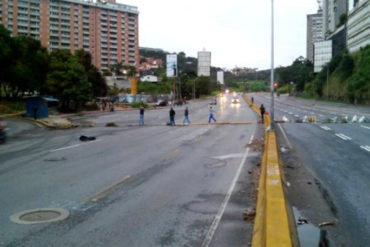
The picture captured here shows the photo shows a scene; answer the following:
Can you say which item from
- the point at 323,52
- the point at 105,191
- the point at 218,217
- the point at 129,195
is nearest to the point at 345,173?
the point at 218,217

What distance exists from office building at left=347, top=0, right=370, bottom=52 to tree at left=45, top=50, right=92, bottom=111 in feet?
214

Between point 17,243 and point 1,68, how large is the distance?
52798 mm

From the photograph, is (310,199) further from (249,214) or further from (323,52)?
(323,52)

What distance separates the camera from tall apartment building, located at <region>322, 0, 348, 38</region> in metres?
163

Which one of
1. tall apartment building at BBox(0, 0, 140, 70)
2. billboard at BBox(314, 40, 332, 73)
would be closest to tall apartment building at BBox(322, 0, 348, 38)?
billboard at BBox(314, 40, 332, 73)

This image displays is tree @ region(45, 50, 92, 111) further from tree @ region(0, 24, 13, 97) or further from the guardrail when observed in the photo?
the guardrail

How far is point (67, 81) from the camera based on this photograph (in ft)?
181

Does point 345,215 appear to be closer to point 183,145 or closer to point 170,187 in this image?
point 170,187

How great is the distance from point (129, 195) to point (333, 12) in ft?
608

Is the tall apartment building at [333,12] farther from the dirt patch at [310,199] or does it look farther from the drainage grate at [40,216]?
the drainage grate at [40,216]

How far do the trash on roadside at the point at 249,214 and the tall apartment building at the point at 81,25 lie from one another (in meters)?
131

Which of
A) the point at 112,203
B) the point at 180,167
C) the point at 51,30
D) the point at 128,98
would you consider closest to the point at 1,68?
the point at 128,98

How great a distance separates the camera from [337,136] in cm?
2405

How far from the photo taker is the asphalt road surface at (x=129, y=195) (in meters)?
6.76
